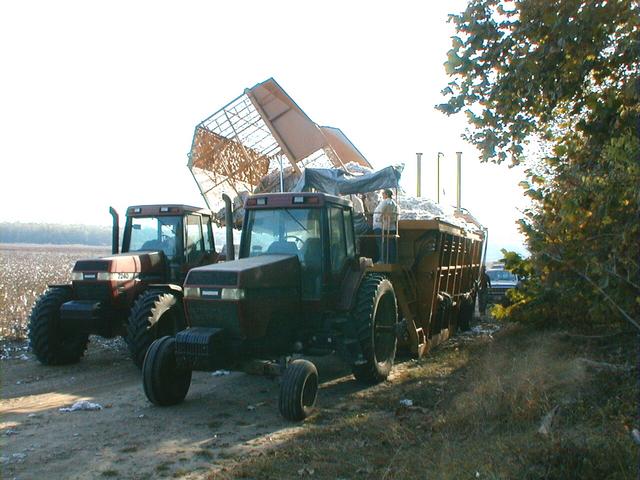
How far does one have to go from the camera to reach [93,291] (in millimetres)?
10891

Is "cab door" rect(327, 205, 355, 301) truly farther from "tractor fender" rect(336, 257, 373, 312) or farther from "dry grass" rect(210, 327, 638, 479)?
"dry grass" rect(210, 327, 638, 479)

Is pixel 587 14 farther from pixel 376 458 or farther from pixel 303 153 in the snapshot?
pixel 303 153

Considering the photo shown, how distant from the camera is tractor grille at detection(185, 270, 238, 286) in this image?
7.92m

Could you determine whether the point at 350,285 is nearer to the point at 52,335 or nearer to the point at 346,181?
the point at 346,181

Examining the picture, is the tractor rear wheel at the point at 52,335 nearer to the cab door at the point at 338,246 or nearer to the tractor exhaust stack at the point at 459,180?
the cab door at the point at 338,246

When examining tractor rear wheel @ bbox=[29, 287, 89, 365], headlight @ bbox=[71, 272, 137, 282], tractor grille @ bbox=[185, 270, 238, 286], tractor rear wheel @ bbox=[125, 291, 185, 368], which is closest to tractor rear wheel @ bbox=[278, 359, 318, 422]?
tractor grille @ bbox=[185, 270, 238, 286]

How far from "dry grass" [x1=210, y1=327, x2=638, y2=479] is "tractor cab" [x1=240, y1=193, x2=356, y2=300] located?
1588 mm

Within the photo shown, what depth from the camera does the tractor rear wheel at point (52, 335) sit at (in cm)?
1090

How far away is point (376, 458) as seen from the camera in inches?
251

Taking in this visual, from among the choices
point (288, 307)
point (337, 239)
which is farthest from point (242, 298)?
point (337, 239)

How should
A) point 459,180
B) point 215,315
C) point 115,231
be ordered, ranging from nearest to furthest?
point 215,315 < point 115,231 < point 459,180

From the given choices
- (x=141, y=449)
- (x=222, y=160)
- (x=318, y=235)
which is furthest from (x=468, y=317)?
(x=141, y=449)

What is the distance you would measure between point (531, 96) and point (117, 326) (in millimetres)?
7073

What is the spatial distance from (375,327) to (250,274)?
2285mm
